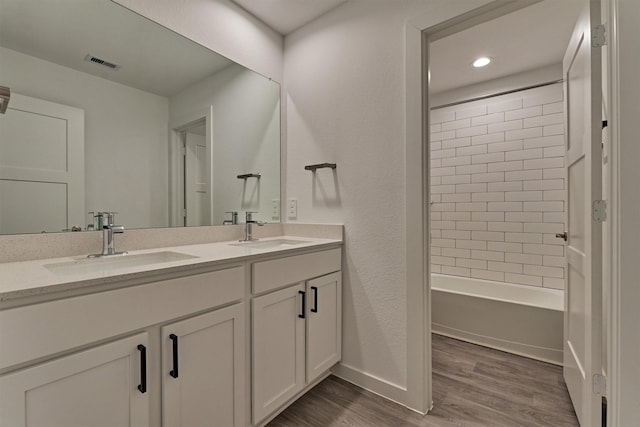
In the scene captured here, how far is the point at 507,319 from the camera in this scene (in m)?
2.21

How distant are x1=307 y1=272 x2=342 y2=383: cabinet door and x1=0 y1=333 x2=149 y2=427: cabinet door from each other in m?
0.84

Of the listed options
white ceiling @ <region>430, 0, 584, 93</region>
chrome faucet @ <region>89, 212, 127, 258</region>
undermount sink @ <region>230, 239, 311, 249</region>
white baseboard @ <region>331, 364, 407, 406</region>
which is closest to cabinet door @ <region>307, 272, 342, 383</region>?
white baseboard @ <region>331, 364, 407, 406</region>

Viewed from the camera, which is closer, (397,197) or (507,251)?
(397,197)

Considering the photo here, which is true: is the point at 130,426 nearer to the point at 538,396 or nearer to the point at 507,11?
the point at 538,396

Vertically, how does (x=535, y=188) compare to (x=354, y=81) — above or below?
below

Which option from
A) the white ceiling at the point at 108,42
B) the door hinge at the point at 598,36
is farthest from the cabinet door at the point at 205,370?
the door hinge at the point at 598,36

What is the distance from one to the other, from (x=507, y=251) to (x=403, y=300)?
178 centimetres

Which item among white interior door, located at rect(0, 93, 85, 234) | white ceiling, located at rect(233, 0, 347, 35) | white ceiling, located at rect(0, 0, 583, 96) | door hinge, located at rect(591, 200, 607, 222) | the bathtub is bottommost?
the bathtub

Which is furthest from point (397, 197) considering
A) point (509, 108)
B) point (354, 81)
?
point (509, 108)

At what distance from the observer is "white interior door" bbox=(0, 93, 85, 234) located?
1.13m

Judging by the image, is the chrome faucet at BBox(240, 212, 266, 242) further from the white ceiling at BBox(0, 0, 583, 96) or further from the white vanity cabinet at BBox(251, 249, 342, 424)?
the white ceiling at BBox(0, 0, 583, 96)

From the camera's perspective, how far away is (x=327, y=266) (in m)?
1.74

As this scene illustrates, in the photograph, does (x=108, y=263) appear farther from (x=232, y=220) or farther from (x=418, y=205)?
(x=418, y=205)

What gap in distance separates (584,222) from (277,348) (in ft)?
5.09
